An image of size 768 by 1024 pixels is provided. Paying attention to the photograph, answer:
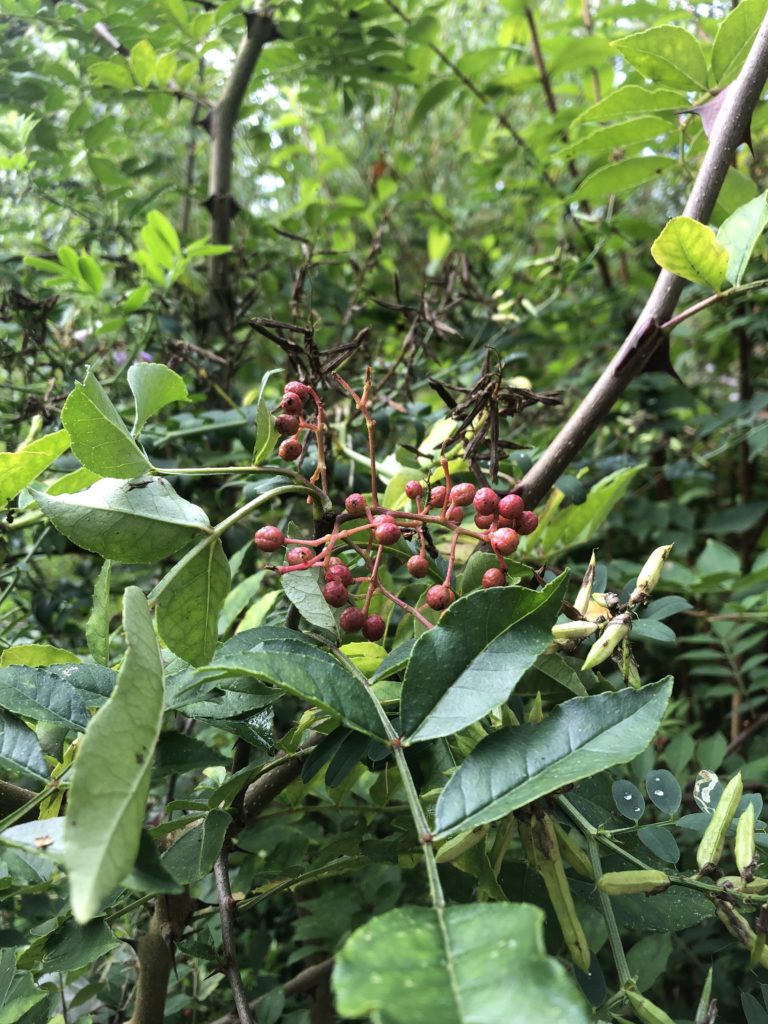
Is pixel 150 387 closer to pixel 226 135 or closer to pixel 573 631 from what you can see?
pixel 573 631

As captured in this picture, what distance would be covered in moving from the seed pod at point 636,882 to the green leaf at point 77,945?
0.25 metres

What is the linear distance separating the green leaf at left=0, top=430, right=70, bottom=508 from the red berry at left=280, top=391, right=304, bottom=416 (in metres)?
0.14

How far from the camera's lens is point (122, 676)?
11.3 inches

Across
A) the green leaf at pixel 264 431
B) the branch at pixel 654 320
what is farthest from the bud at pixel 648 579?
the green leaf at pixel 264 431

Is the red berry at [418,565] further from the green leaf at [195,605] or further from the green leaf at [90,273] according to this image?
the green leaf at [90,273]

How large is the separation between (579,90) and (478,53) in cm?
25

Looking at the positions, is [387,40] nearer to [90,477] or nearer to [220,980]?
[90,477]

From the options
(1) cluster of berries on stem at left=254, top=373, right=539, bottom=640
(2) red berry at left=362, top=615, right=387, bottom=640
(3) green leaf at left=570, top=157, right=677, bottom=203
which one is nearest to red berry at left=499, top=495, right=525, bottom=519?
(1) cluster of berries on stem at left=254, top=373, right=539, bottom=640

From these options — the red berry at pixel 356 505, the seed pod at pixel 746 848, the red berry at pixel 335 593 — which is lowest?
the seed pod at pixel 746 848

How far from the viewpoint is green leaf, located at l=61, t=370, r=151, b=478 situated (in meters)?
0.39

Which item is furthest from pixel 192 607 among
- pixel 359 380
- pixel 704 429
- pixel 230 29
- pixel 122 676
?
pixel 230 29

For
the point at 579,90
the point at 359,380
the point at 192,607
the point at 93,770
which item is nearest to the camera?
the point at 93,770

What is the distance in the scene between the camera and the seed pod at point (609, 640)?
401mm

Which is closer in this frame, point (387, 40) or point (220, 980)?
point (220, 980)
